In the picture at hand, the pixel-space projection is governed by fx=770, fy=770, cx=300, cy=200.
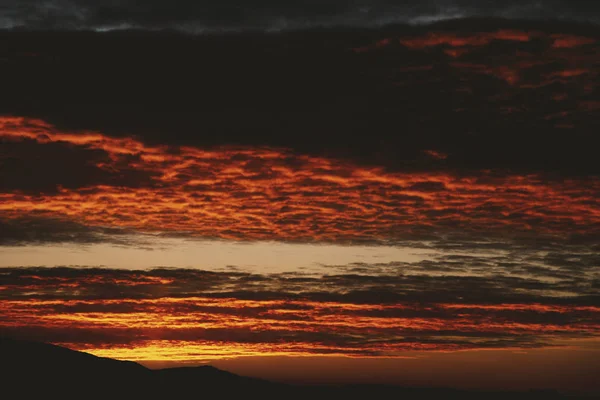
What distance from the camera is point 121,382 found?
95.8m

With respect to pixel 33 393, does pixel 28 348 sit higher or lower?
higher

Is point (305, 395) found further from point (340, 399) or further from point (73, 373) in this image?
point (73, 373)

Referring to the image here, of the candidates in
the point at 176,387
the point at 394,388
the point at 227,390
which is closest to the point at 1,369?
the point at 176,387

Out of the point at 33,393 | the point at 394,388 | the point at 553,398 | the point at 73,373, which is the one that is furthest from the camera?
the point at 394,388

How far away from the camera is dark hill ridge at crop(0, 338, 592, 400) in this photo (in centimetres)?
8312

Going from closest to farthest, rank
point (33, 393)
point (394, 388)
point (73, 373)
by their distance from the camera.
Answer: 1. point (33, 393)
2. point (73, 373)
3. point (394, 388)

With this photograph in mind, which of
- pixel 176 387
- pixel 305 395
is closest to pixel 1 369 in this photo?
pixel 176 387

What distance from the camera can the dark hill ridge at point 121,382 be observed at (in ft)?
273

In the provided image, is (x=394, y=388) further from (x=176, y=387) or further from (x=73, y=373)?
(x=73, y=373)

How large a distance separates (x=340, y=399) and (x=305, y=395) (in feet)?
18.0

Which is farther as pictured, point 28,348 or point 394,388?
point 394,388

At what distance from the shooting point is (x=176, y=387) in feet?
346

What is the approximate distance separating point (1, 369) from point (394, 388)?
63096 millimetres

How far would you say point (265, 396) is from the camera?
366 ft
